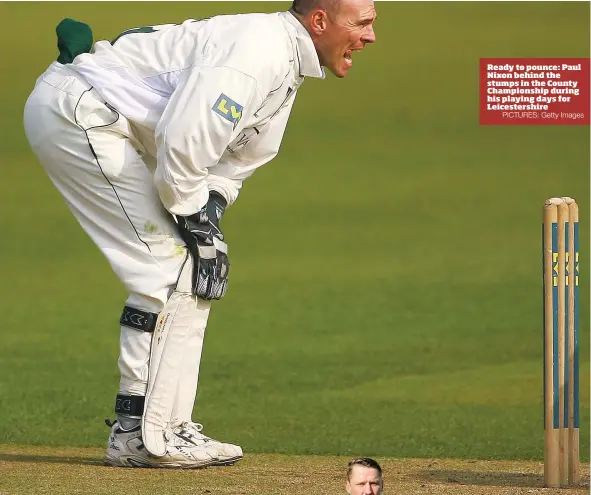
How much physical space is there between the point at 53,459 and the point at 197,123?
0.98 metres

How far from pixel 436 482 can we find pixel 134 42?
1.31 meters

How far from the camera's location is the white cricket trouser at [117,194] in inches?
145

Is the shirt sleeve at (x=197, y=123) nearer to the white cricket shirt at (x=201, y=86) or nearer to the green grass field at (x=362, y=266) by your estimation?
the white cricket shirt at (x=201, y=86)

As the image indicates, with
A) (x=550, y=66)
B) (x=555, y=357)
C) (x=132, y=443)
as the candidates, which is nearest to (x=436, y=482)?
(x=555, y=357)

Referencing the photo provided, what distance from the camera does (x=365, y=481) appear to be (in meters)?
2.93

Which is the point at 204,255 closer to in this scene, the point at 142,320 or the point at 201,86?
the point at 142,320

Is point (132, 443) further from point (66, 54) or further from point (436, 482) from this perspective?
point (66, 54)

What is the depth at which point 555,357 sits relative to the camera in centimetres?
343

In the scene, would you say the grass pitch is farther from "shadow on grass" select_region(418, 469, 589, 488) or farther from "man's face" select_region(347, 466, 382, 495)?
"man's face" select_region(347, 466, 382, 495)

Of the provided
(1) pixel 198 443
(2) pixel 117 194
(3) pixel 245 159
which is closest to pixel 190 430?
(1) pixel 198 443

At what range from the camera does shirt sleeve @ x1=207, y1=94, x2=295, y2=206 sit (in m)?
3.96

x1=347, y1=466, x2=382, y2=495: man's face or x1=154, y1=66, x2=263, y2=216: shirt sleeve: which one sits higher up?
Result: x1=154, y1=66, x2=263, y2=216: shirt sleeve

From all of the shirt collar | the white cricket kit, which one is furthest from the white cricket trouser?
the shirt collar

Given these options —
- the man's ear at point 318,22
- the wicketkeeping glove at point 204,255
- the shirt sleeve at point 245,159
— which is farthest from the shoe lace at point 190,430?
the man's ear at point 318,22
